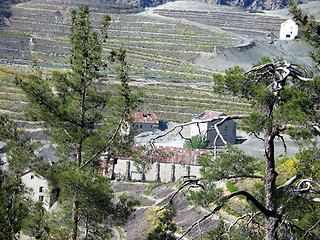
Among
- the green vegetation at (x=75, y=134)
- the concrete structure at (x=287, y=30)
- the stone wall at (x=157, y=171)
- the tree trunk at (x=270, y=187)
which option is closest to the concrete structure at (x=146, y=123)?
the stone wall at (x=157, y=171)

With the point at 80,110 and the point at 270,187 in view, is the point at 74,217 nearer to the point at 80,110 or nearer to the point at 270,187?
the point at 80,110

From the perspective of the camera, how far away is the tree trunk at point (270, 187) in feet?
31.9

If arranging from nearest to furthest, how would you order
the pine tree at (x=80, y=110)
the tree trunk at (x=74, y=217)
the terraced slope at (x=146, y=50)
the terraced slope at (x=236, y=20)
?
the tree trunk at (x=74, y=217) → the pine tree at (x=80, y=110) → the terraced slope at (x=146, y=50) → the terraced slope at (x=236, y=20)

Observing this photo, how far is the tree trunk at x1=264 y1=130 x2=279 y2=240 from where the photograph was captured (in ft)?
31.9

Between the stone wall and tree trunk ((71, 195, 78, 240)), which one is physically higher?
tree trunk ((71, 195, 78, 240))

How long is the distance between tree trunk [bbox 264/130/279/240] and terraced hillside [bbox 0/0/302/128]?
54282 mm

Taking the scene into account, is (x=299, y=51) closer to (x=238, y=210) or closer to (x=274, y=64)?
(x=238, y=210)

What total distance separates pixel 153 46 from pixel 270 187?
88.4 metres

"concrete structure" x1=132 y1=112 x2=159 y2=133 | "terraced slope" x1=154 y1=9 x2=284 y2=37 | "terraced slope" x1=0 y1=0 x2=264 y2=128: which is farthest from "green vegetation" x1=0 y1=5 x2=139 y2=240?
"terraced slope" x1=154 y1=9 x2=284 y2=37

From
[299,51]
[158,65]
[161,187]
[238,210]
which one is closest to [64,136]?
[238,210]

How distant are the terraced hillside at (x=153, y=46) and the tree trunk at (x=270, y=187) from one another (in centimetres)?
5428

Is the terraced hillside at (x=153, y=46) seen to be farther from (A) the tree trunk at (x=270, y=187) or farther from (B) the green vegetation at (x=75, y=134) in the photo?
(A) the tree trunk at (x=270, y=187)

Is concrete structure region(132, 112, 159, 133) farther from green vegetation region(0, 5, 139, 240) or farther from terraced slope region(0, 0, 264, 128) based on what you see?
green vegetation region(0, 5, 139, 240)

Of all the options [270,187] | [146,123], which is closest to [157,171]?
[146,123]
